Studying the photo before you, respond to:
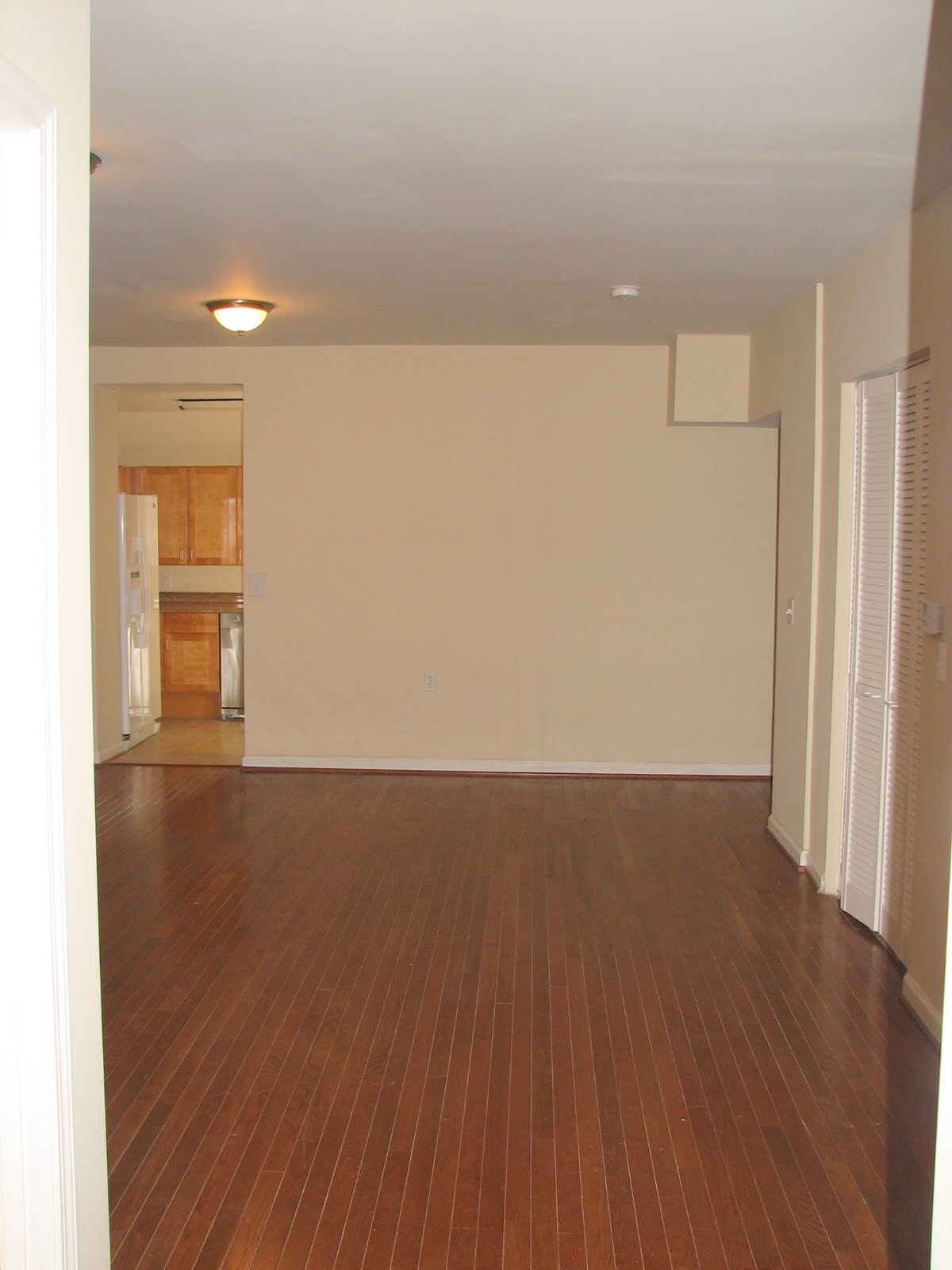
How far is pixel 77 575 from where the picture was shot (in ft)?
6.26

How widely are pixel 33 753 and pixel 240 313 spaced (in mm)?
4236

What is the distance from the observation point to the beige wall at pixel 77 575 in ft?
6.00

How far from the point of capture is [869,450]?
4.54 meters

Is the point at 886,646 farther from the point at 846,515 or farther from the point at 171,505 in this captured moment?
the point at 171,505

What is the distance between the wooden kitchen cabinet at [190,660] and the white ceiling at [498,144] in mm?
4884

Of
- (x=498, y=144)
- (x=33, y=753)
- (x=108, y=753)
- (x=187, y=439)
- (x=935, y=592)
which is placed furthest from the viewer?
(x=187, y=439)

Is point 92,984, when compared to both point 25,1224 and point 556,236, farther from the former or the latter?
point 556,236

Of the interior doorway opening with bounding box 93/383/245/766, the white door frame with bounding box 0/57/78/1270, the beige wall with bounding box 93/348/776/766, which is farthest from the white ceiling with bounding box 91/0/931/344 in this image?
the interior doorway opening with bounding box 93/383/245/766

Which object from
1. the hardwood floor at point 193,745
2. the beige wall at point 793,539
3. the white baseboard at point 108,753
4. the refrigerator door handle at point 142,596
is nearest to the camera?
the beige wall at point 793,539

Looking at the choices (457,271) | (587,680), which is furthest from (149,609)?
(457,271)

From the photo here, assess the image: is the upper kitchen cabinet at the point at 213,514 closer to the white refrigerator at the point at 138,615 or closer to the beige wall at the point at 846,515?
the white refrigerator at the point at 138,615

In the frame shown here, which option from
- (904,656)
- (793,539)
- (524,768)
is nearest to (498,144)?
(904,656)

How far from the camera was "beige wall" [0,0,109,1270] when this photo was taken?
1.83 meters

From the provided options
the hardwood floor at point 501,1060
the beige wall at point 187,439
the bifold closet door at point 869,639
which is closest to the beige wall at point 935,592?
the hardwood floor at point 501,1060
